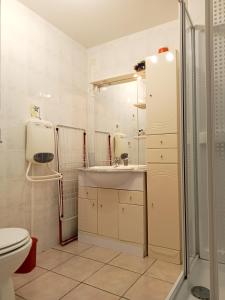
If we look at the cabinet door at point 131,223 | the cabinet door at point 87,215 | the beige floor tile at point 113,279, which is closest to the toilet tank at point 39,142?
the cabinet door at point 87,215

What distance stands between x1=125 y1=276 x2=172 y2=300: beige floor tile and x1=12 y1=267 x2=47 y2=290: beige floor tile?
28.9 inches

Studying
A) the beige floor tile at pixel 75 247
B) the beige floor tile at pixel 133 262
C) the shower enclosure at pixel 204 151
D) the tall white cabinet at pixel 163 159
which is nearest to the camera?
the shower enclosure at pixel 204 151

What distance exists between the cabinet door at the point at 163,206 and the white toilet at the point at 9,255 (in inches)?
44.4

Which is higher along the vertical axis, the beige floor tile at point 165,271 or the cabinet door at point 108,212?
the cabinet door at point 108,212

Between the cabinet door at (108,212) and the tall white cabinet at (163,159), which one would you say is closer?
the tall white cabinet at (163,159)

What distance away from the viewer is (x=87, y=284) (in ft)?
5.25

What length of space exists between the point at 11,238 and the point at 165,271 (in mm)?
1222

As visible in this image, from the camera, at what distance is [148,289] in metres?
1.53

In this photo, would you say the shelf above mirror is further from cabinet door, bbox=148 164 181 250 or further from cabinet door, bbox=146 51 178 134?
cabinet door, bbox=148 164 181 250

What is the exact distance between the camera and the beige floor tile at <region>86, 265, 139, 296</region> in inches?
60.9

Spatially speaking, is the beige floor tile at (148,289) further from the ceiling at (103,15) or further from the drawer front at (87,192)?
the ceiling at (103,15)

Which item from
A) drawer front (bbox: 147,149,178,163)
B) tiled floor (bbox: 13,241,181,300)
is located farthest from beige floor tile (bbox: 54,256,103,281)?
drawer front (bbox: 147,149,178,163)

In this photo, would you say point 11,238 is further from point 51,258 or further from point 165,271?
point 165,271

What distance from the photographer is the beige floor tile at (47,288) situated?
1.46 metres
